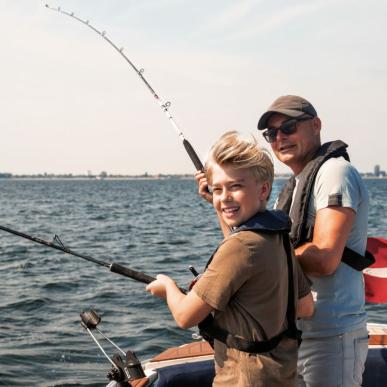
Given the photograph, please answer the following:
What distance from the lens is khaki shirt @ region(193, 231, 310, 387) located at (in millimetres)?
2359

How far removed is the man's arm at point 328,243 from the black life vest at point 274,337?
29 cm

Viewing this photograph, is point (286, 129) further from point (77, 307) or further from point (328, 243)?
point (77, 307)

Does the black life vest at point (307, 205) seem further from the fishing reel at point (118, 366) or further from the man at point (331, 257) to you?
the fishing reel at point (118, 366)

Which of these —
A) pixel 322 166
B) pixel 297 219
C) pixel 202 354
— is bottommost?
pixel 202 354

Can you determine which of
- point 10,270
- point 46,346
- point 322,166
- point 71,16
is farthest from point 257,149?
point 10,270

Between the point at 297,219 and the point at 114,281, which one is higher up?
the point at 297,219

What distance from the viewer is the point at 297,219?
3.01 metres

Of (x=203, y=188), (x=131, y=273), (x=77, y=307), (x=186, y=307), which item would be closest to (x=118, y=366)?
(x=131, y=273)

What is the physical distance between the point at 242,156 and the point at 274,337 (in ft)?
2.33

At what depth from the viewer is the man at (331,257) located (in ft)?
9.20

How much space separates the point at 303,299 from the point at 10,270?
42.3 feet

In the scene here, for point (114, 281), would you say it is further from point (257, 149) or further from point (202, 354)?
point (257, 149)

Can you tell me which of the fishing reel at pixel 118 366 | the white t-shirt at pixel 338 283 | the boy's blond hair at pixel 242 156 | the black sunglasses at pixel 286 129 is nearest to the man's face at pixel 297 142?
→ the black sunglasses at pixel 286 129

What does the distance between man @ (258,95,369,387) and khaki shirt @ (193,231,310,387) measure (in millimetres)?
412
